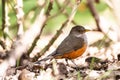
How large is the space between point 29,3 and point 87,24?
1085 millimetres

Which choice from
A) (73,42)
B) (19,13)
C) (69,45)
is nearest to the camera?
(19,13)

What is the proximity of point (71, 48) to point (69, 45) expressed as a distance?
0.04 m

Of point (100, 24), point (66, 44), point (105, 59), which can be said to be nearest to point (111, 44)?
point (100, 24)

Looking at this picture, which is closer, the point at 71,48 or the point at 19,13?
the point at 19,13

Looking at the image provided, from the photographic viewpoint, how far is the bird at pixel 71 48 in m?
5.53

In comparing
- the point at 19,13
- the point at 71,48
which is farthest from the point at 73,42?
the point at 19,13

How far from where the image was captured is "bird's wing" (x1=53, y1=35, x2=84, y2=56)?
5555mm

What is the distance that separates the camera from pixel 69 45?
568cm

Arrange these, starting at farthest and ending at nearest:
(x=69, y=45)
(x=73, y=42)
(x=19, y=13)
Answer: (x=73, y=42)
(x=69, y=45)
(x=19, y=13)

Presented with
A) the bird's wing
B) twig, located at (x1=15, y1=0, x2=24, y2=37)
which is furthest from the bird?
twig, located at (x1=15, y1=0, x2=24, y2=37)

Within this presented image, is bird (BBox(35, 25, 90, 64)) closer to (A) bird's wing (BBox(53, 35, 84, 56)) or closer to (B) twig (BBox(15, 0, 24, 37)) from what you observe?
(A) bird's wing (BBox(53, 35, 84, 56))

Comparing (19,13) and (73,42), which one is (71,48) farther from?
(19,13)

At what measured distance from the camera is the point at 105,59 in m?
6.00

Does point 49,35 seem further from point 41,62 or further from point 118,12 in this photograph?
point 41,62
